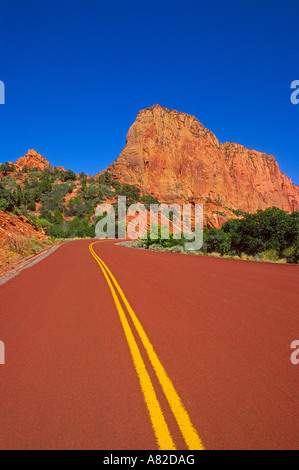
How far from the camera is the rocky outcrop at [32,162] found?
106 metres

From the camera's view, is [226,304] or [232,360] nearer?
[232,360]

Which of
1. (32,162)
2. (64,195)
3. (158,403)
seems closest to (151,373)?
(158,403)

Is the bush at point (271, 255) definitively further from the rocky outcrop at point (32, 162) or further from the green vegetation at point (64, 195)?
the rocky outcrop at point (32, 162)

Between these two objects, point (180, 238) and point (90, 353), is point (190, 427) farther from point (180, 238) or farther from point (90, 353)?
point (180, 238)

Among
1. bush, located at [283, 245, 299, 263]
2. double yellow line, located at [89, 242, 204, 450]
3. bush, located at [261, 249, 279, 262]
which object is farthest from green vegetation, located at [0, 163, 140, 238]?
double yellow line, located at [89, 242, 204, 450]

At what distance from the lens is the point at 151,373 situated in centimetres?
345

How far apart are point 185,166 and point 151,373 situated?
340 feet

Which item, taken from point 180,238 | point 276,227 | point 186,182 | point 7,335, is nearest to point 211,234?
point 180,238

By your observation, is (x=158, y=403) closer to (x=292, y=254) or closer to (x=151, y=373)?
(x=151, y=373)

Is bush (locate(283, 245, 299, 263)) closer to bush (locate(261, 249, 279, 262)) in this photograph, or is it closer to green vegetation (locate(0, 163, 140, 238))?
bush (locate(261, 249, 279, 262))

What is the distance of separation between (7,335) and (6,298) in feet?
10.4

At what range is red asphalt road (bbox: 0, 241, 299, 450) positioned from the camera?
2465 millimetres

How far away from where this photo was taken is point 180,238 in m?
36.6

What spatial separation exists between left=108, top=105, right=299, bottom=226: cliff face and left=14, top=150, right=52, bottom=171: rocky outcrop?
97.7 feet
